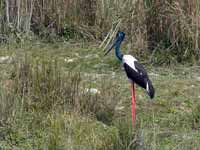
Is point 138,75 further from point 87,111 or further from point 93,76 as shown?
point 93,76

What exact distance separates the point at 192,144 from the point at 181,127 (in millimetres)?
819

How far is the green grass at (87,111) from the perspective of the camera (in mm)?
4762

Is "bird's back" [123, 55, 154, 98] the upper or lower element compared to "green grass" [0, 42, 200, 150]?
upper

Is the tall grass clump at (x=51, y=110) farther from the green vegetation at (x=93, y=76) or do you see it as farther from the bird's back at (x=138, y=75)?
the bird's back at (x=138, y=75)

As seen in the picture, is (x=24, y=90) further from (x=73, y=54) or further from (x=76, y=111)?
(x=73, y=54)

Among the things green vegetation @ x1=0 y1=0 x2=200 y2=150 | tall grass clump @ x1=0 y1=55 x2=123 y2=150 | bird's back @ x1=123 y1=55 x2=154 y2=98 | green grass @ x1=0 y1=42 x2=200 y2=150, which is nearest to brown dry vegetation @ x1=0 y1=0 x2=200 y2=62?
green vegetation @ x1=0 y1=0 x2=200 y2=150

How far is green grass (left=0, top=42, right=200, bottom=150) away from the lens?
476cm

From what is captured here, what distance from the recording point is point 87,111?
588 centimetres

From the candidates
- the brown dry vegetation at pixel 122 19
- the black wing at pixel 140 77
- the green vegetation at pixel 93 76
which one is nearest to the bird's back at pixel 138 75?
the black wing at pixel 140 77

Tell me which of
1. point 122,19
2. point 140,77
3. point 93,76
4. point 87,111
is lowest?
point 93,76

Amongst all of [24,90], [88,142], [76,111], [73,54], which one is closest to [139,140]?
[88,142]

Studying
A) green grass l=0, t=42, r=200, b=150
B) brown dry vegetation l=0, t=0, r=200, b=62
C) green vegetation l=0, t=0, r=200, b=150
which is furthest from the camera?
brown dry vegetation l=0, t=0, r=200, b=62

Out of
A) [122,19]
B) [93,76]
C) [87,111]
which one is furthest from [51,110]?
[122,19]

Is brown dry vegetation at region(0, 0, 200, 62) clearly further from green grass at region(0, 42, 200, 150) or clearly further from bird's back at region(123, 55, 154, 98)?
bird's back at region(123, 55, 154, 98)
